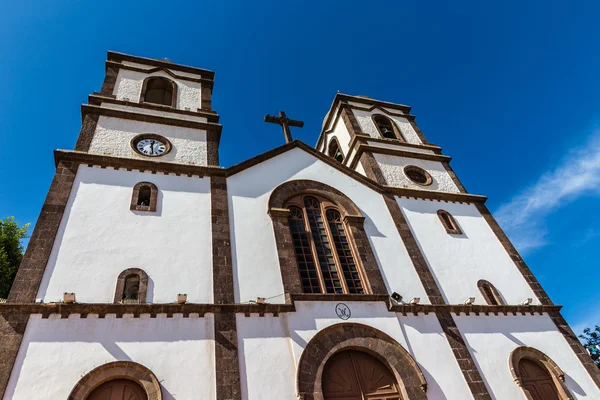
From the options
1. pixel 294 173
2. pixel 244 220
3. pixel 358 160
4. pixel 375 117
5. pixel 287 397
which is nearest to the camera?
pixel 287 397

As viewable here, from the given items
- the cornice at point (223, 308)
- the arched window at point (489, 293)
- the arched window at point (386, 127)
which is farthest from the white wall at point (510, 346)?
the arched window at point (386, 127)

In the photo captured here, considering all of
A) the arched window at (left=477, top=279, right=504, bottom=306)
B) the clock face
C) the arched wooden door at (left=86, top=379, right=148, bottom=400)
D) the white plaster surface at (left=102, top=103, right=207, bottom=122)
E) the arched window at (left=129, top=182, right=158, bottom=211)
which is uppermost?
the white plaster surface at (left=102, top=103, right=207, bottom=122)

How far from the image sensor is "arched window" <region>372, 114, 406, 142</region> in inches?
751

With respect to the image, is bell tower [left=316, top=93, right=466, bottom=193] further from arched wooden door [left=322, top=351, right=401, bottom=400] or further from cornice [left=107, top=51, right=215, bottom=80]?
arched wooden door [left=322, top=351, right=401, bottom=400]

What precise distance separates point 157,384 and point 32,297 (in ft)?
10.8

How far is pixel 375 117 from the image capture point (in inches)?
786

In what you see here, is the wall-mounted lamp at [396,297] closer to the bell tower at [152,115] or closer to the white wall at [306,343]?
the white wall at [306,343]

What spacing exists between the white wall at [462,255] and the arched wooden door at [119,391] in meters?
8.53

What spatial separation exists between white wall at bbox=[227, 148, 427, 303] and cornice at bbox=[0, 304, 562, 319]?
0.40 m

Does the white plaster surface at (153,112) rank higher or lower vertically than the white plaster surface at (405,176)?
higher

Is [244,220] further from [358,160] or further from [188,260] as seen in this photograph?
[358,160]

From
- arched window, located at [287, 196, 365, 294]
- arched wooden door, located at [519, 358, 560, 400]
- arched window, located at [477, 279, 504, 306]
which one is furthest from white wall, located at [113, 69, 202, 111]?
arched wooden door, located at [519, 358, 560, 400]

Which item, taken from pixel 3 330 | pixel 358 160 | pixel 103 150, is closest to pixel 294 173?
pixel 358 160

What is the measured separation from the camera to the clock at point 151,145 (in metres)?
12.7
